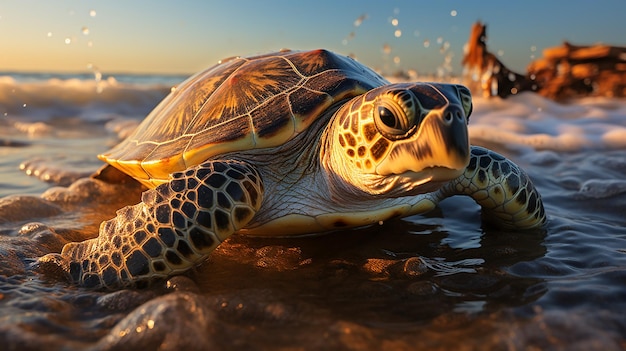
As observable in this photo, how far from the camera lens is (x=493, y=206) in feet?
9.48

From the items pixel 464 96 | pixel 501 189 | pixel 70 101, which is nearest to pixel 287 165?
pixel 464 96

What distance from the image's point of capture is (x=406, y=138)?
1.99 metres

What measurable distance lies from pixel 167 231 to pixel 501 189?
6.40 ft

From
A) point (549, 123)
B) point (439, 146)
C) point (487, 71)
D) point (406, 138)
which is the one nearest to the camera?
point (439, 146)

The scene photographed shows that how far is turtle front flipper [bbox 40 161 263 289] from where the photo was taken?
6.84ft

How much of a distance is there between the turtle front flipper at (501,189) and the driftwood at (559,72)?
804cm

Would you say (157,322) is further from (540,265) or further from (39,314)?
(540,265)

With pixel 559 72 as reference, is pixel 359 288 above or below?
below

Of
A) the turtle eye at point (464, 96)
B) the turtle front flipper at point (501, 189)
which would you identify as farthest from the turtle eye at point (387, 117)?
the turtle front flipper at point (501, 189)

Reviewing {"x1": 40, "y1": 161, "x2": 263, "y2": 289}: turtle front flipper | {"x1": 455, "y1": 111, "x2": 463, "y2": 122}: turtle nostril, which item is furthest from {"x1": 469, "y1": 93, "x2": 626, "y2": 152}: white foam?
{"x1": 40, "y1": 161, "x2": 263, "y2": 289}: turtle front flipper

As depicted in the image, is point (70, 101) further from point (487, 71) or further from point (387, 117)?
point (387, 117)

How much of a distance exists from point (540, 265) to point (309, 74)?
5.45 ft

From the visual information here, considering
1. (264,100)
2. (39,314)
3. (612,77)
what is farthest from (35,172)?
(612,77)

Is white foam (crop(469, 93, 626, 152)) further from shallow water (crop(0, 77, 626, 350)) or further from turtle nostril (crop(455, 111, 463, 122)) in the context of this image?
turtle nostril (crop(455, 111, 463, 122))
